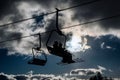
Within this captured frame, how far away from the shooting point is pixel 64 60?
3375cm

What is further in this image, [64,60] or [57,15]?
[64,60]

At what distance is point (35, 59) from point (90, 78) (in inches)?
3294

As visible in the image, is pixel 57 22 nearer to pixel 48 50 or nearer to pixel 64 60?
pixel 48 50

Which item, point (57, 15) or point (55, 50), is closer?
point (57, 15)

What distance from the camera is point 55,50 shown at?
3119 cm

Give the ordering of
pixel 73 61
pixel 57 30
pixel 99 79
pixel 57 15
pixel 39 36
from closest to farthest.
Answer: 1. pixel 57 15
2. pixel 57 30
3. pixel 39 36
4. pixel 73 61
5. pixel 99 79

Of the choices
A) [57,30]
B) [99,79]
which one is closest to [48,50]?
[57,30]

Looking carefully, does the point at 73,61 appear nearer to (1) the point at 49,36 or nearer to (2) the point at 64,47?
(2) the point at 64,47

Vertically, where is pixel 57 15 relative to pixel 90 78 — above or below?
below

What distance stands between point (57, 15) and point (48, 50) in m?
5.39

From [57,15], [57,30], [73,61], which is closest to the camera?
[57,15]

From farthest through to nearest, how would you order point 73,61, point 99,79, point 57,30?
point 99,79
point 73,61
point 57,30

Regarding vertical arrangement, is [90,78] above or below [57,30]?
above

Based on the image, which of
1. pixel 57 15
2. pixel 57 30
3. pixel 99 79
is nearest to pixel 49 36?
pixel 57 30
